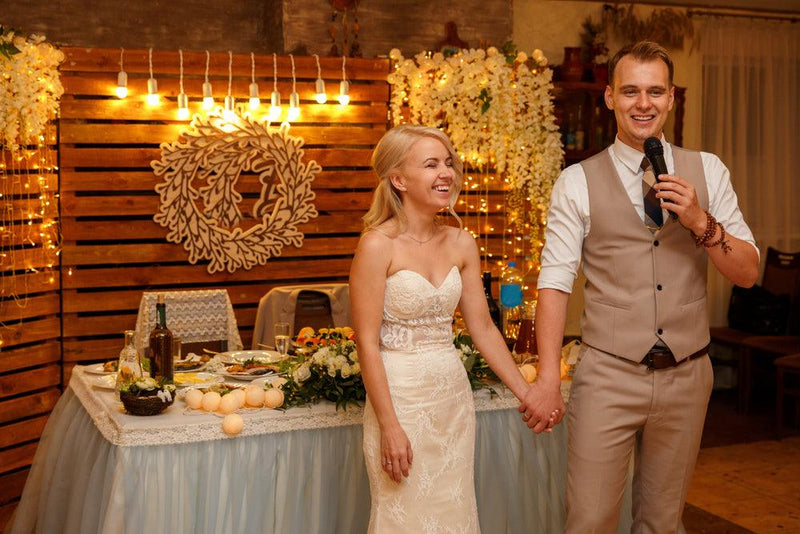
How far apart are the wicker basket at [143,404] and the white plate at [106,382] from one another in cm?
32

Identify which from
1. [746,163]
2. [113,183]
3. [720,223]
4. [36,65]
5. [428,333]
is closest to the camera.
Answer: [720,223]

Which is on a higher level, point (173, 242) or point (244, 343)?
point (173, 242)

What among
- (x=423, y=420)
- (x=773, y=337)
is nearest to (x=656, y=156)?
(x=423, y=420)

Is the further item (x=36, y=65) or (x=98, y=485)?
(x=36, y=65)

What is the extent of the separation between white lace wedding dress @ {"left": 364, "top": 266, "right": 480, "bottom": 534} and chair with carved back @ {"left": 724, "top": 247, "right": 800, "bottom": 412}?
5075mm

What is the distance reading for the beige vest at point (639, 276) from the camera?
2832mm

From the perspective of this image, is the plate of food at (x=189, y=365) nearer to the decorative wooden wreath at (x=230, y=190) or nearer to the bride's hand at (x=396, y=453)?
the bride's hand at (x=396, y=453)

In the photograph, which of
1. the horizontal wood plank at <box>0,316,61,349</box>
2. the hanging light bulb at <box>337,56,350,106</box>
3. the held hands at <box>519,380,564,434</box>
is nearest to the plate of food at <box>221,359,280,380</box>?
the held hands at <box>519,380,564,434</box>

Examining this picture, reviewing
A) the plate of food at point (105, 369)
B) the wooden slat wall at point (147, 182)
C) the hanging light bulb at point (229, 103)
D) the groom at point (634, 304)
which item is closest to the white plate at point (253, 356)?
the plate of food at point (105, 369)

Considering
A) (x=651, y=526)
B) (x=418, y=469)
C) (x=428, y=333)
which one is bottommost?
(x=651, y=526)

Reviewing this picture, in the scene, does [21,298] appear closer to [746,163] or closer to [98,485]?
[98,485]

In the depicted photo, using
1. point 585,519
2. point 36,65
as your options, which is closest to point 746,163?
point 36,65

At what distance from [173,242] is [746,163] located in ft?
16.6

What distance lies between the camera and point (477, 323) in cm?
314
